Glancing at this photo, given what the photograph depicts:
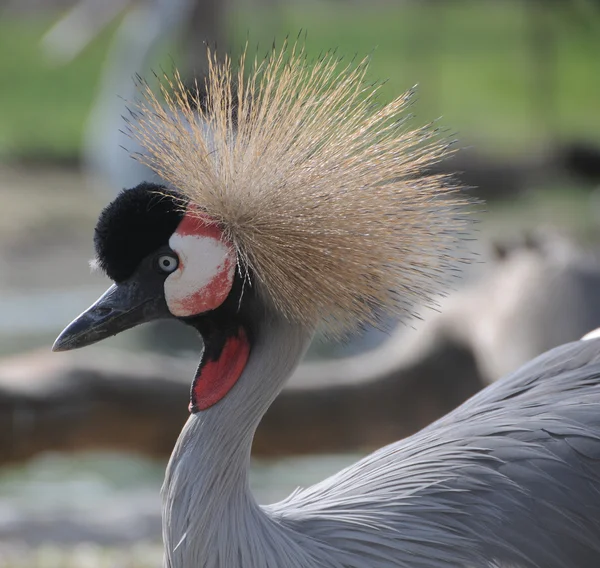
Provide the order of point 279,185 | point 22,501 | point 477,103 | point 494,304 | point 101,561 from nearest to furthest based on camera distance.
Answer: point 279,185 → point 101,561 → point 494,304 → point 22,501 → point 477,103

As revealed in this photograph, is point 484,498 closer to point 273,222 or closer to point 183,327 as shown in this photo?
point 273,222

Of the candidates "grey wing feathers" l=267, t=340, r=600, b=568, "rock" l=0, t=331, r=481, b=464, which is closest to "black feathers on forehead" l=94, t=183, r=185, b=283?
"grey wing feathers" l=267, t=340, r=600, b=568

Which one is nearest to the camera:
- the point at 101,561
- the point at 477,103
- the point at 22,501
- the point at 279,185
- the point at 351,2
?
the point at 279,185

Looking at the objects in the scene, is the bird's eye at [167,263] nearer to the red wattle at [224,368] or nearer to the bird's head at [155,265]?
the bird's head at [155,265]

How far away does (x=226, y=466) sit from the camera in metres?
1.38

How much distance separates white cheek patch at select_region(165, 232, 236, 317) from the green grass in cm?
702

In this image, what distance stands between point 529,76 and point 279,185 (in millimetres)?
11212

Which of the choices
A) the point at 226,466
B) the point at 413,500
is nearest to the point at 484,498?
the point at 413,500

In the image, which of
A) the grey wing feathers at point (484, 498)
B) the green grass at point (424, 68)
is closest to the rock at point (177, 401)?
the grey wing feathers at point (484, 498)

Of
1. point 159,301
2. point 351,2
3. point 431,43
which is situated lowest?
point 159,301

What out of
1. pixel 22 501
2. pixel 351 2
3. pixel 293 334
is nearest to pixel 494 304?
pixel 293 334

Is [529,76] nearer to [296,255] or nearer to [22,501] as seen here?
[22,501]

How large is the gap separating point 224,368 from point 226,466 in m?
0.12

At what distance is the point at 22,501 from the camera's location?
339cm
